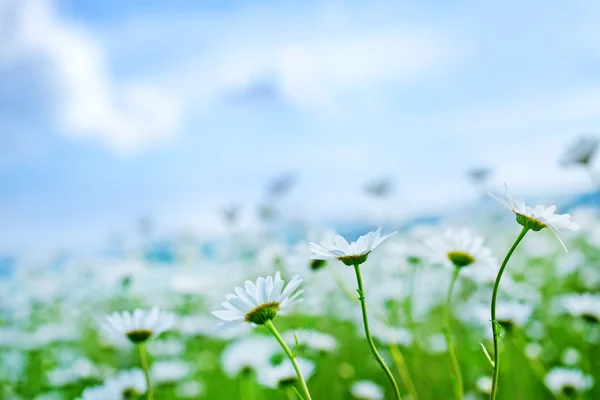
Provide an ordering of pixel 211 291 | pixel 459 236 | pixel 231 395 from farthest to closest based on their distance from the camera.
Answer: pixel 211 291 < pixel 231 395 < pixel 459 236

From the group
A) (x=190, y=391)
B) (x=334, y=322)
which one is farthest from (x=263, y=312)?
(x=334, y=322)

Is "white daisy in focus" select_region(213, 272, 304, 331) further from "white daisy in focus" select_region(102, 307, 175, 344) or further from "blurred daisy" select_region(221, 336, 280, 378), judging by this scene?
"blurred daisy" select_region(221, 336, 280, 378)

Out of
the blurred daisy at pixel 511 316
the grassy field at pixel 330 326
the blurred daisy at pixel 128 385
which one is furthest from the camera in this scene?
the grassy field at pixel 330 326

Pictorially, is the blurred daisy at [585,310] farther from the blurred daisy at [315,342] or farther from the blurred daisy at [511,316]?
the blurred daisy at [315,342]

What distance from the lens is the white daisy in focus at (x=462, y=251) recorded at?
51.1 inches

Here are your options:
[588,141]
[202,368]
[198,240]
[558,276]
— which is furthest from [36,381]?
[558,276]

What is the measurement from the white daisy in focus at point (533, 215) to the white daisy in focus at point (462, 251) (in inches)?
14.6

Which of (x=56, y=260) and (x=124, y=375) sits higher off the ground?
(x=56, y=260)

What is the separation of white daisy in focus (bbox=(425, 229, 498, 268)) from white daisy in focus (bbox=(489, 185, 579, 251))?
0.37 m

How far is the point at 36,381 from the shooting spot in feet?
11.5

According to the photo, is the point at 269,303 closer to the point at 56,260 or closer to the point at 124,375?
the point at 124,375

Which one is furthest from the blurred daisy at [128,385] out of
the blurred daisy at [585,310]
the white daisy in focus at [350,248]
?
the blurred daisy at [585,310]

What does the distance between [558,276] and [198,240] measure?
150 inches

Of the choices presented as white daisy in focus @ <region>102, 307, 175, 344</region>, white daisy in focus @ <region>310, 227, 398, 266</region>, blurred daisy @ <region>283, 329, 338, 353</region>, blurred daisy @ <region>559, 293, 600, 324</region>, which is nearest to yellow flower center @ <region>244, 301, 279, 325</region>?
white daisy in focus @ <region>310, 227, 398, 266</region>
